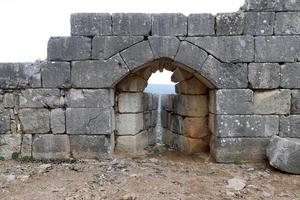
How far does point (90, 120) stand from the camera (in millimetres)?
6172

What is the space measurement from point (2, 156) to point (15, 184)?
1528mm

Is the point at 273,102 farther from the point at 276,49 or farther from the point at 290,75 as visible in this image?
the point at 276,49

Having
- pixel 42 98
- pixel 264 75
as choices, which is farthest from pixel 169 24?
pixel 42 98

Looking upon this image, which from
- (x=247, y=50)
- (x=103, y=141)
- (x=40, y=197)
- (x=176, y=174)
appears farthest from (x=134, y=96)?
(x=40, y=197)

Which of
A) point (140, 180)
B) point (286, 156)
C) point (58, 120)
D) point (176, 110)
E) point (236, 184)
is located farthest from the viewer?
point (176, 110)

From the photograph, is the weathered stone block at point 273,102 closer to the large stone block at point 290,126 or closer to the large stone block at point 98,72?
the large stone block at point 290,126

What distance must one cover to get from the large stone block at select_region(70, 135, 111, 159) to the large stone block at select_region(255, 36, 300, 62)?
11.3 feet

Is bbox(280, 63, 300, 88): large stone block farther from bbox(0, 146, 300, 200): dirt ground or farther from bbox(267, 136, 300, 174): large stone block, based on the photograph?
bbox(0, 146, 300, 200): dirt ground

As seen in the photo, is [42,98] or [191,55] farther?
[42,98]

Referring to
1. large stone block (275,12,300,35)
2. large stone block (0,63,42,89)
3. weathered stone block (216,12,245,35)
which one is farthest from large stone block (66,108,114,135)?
large stone block (275,12,300,35)

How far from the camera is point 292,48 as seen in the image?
603 centimetres

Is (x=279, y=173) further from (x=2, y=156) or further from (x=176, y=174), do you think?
(x=2, y=156)

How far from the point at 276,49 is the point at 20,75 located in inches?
200

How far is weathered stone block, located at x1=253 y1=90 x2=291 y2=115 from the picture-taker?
6098 millimetres
